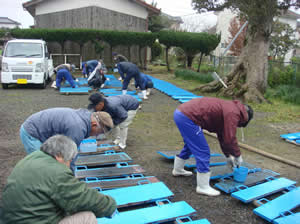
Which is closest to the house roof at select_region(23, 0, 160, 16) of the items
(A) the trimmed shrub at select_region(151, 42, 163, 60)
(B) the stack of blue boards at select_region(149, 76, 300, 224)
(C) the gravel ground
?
(A) the trimmed shrub at select_region(151, 42, 163, 60)

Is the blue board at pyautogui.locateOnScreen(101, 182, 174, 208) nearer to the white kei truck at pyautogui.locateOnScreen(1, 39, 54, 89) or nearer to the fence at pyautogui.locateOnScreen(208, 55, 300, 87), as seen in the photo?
the white kei truck at pyautogui.locateOnScreen(1, 39, 54, 89)

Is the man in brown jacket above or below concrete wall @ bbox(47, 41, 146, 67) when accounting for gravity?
below

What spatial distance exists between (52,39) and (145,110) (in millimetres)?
11117

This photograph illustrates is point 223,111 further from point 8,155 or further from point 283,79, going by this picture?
point 283,79

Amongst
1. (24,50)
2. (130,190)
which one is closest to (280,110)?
(130,190)

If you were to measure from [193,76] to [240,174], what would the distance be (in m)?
12.8

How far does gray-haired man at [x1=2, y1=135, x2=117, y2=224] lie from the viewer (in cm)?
189

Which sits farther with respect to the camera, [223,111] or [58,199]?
[223,111]

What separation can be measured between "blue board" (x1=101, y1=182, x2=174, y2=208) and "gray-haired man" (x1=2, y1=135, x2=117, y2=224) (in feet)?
4.37

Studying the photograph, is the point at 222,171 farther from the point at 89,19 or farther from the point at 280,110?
the point at 89,19

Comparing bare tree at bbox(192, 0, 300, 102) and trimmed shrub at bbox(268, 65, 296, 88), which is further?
trimmed shrub at bbox(268, 65, 296, 88)

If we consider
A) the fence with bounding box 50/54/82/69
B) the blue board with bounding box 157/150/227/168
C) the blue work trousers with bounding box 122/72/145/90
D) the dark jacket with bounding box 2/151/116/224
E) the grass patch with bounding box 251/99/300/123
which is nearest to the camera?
the dark jacket with bounding box 2/151/116/224

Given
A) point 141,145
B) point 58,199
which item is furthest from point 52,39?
point 58,199

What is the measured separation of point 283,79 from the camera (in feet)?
42.8
